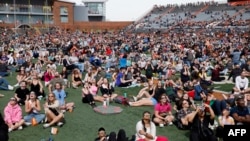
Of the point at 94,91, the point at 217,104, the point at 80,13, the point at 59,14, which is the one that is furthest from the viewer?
the point at 80,13

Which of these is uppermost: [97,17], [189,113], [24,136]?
[97,17]

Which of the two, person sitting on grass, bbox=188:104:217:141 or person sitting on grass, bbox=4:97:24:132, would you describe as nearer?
person sitting on grass, bbox=188:104:217:141

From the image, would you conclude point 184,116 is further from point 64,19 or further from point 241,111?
point 64,19

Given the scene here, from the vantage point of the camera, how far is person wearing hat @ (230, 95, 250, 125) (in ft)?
26.8

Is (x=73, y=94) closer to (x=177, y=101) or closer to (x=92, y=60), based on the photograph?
(x=177, y=101)

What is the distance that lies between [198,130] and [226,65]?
37.7ft

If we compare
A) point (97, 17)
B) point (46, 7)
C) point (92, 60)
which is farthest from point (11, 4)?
point (92, 60)

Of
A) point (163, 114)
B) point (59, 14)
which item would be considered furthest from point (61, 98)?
point (59, 14)

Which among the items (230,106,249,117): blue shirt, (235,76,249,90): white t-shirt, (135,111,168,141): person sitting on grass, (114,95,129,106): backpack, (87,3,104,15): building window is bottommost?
(114,95,129,106): backpack

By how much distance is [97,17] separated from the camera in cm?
8431

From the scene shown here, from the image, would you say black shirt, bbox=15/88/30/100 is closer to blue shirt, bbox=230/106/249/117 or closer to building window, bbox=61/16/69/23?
blue shirt, bbox=230/106/249/117

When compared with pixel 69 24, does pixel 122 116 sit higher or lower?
lower

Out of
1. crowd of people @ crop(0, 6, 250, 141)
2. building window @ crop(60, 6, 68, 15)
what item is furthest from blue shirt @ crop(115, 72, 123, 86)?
building window @ crop(60, 6, 68, 15)

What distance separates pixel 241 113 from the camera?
27.3 ft
